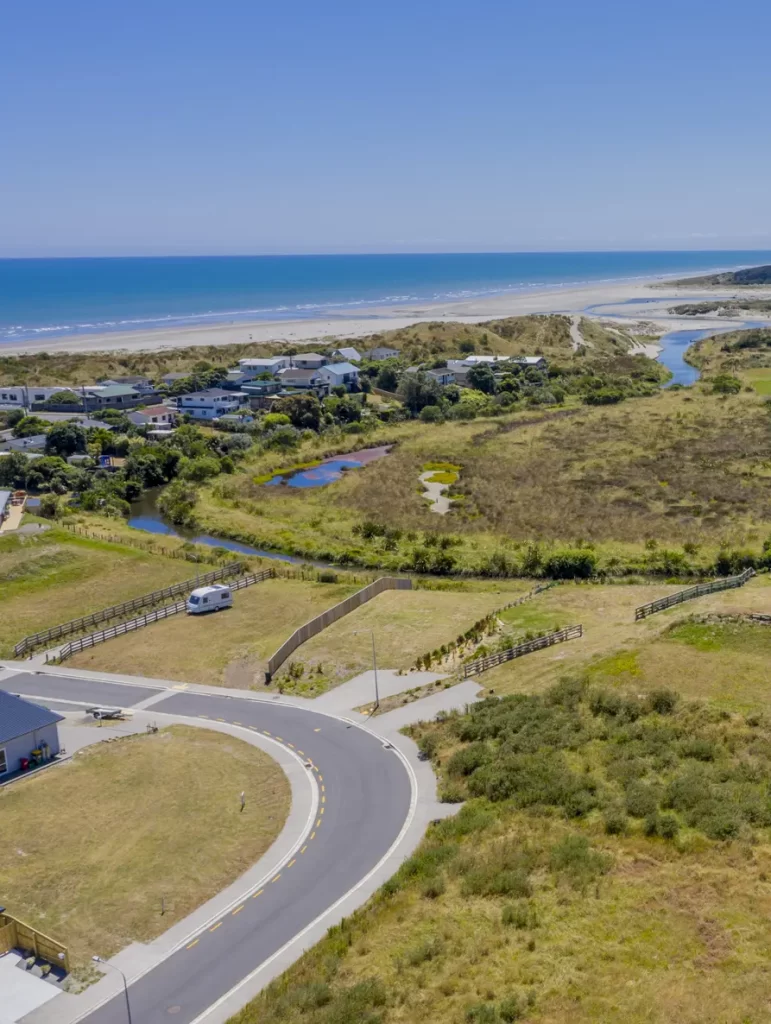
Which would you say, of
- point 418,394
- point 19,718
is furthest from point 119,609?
point 418,394

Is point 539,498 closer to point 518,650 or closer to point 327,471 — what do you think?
point 327,471

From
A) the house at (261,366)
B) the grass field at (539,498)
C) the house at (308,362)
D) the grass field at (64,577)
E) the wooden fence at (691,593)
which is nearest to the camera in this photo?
the wooden fence at (691,593)

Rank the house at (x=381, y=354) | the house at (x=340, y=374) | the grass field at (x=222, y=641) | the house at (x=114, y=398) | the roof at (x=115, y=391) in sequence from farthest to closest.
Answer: the house at (x=381, y=354)
the house at (x=340, y=374)
the roof at (x=115, y=391)
the house at (x=114, y=398)
the grass field at (x=222, y=641)

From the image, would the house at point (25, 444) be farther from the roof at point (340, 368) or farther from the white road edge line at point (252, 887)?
the white road edge line at point (252, 887)

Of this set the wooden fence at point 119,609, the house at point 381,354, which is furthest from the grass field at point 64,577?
the house at point 381,354

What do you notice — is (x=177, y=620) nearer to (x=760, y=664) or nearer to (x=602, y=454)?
(x=760, y=664)

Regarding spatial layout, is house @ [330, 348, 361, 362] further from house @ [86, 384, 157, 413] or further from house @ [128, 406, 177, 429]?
house @ [128, 406, 177, 429]
